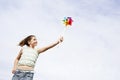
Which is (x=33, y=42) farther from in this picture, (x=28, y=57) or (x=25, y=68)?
(x=25, y=68)

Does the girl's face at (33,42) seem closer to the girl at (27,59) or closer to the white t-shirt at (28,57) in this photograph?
the girl at (27,59)

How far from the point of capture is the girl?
856cm

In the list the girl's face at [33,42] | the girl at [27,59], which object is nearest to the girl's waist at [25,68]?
the girl at [27,59]

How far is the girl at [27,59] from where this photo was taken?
8.56m

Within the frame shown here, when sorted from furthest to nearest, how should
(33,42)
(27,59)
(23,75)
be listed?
1. (33,42)
2. (27,59)
3. (23,75)

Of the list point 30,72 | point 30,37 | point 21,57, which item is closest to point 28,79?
point 30,72

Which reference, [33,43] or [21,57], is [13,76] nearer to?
[21,57]

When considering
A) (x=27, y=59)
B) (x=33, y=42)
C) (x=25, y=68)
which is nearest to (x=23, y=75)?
(x=25, y=68)

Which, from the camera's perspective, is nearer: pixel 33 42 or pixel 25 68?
pixel 25 68

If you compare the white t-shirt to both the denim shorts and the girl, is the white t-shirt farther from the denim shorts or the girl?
the denim shorts

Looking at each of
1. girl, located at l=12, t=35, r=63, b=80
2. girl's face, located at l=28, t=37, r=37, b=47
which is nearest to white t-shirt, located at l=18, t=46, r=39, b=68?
girl, located at l=12, t=35, r=63, b=80

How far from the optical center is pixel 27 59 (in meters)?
8.74

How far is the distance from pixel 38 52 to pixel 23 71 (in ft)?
2.68

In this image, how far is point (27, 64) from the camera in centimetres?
862
